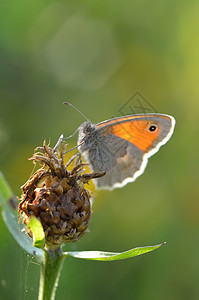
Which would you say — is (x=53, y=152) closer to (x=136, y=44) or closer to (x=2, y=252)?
(x=2, y=252)

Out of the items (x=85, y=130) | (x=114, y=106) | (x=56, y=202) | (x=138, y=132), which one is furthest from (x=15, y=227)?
(x=114, y=106)

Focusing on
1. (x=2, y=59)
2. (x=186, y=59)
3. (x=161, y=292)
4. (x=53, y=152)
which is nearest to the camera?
(x=53, y=152)

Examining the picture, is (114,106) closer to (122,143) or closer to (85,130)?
(122,143)

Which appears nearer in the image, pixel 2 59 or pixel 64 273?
pixel 64 273

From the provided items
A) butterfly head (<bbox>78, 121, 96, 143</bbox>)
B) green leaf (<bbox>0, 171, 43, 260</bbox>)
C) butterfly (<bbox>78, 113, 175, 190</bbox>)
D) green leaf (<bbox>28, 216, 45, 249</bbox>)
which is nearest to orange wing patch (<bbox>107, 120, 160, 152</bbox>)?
butterfly (<bbox>78, 113, 175, 190</bbox>)

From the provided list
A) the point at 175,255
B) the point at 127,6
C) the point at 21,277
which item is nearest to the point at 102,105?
the point at 127,6

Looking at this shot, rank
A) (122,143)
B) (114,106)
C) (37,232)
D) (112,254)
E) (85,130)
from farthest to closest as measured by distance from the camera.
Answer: (114,106) < (122,143) < (85,130) < (112,254) < (37,232)

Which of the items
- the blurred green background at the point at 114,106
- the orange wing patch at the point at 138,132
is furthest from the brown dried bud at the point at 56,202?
the blurred green background at the point at 114,106

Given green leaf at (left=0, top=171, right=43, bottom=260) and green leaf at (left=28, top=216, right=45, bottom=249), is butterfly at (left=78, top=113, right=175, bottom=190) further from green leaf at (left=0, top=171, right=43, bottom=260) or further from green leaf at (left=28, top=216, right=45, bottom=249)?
green leaf at (left=28, top=216, right=45, bottom=249)
